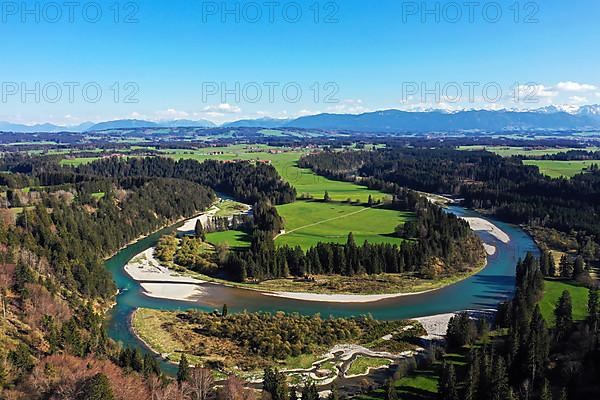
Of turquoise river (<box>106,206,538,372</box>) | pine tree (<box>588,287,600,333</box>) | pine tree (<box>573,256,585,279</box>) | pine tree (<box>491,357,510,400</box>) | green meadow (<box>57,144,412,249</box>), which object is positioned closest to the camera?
pine tree (<box>491,357,510,400</box>)

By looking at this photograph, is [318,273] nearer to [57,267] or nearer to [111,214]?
[57,267]

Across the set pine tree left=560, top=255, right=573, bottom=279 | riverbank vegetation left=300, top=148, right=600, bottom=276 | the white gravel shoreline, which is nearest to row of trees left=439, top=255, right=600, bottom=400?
pine tree left=560, top=255, right=573, bottom=279

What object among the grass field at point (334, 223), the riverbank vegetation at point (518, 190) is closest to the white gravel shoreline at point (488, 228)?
the riverbank vegetation at point (518, 190)

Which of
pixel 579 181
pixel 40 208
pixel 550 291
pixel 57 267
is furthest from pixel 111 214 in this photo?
pixel 579 181

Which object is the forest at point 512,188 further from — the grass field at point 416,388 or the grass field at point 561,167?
the grass field at point 416,388

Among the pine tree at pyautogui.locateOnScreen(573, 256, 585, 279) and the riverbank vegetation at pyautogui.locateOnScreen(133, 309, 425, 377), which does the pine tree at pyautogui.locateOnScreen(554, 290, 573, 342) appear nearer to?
the riverbank vegetation at pyautogui.locateOnScreen(133, 309, 425, 377)
